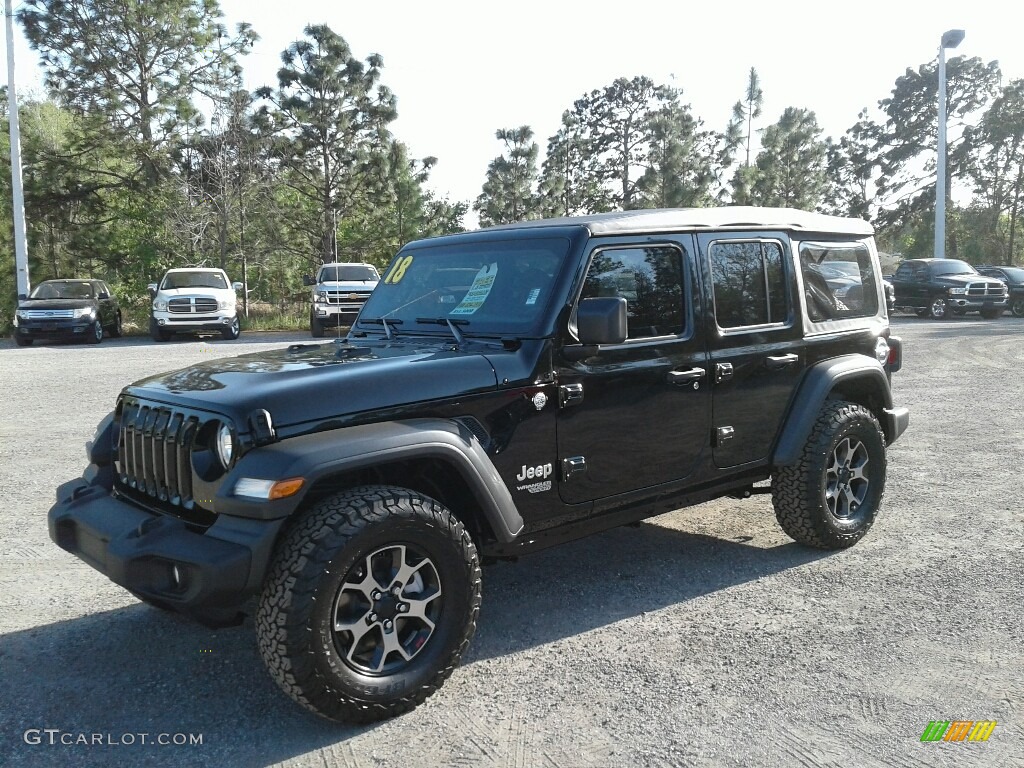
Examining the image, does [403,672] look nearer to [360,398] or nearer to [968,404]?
[360,398]

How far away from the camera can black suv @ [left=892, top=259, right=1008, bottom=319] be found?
25.4m

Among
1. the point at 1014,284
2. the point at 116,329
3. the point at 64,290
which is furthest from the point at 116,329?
the point at 1014,284

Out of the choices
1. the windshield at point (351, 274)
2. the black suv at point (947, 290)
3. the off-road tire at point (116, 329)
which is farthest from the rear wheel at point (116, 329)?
the black suv at point (947, 290)

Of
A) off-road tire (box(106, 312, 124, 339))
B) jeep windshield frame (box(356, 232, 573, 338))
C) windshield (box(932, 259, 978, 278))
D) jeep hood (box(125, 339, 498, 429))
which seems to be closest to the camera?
jeep hood (box(125, 339, 498, 429))

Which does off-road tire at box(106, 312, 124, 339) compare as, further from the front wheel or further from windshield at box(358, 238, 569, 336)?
windshield at box(358, 238, 569, 336)

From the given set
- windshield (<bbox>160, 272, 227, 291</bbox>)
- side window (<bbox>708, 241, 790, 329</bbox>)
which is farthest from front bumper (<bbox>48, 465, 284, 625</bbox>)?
windshield (<bbox>160, 272, 227, 291</bbox>)

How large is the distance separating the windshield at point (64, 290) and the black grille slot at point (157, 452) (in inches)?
790

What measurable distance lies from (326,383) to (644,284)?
1.72 metres

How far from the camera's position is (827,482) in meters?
5.08

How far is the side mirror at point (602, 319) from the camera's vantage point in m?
3.71

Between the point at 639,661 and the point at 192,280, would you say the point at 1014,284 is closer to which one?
the point at 192,280

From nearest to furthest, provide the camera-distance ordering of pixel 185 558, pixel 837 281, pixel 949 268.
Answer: pixel 185 558 → pixel 837 281 → pixel 949 268

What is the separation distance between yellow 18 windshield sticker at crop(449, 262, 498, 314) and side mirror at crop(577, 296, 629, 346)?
63 centimetres

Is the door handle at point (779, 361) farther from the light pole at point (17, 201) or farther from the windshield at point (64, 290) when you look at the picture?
the light pole at point (17, 201)
